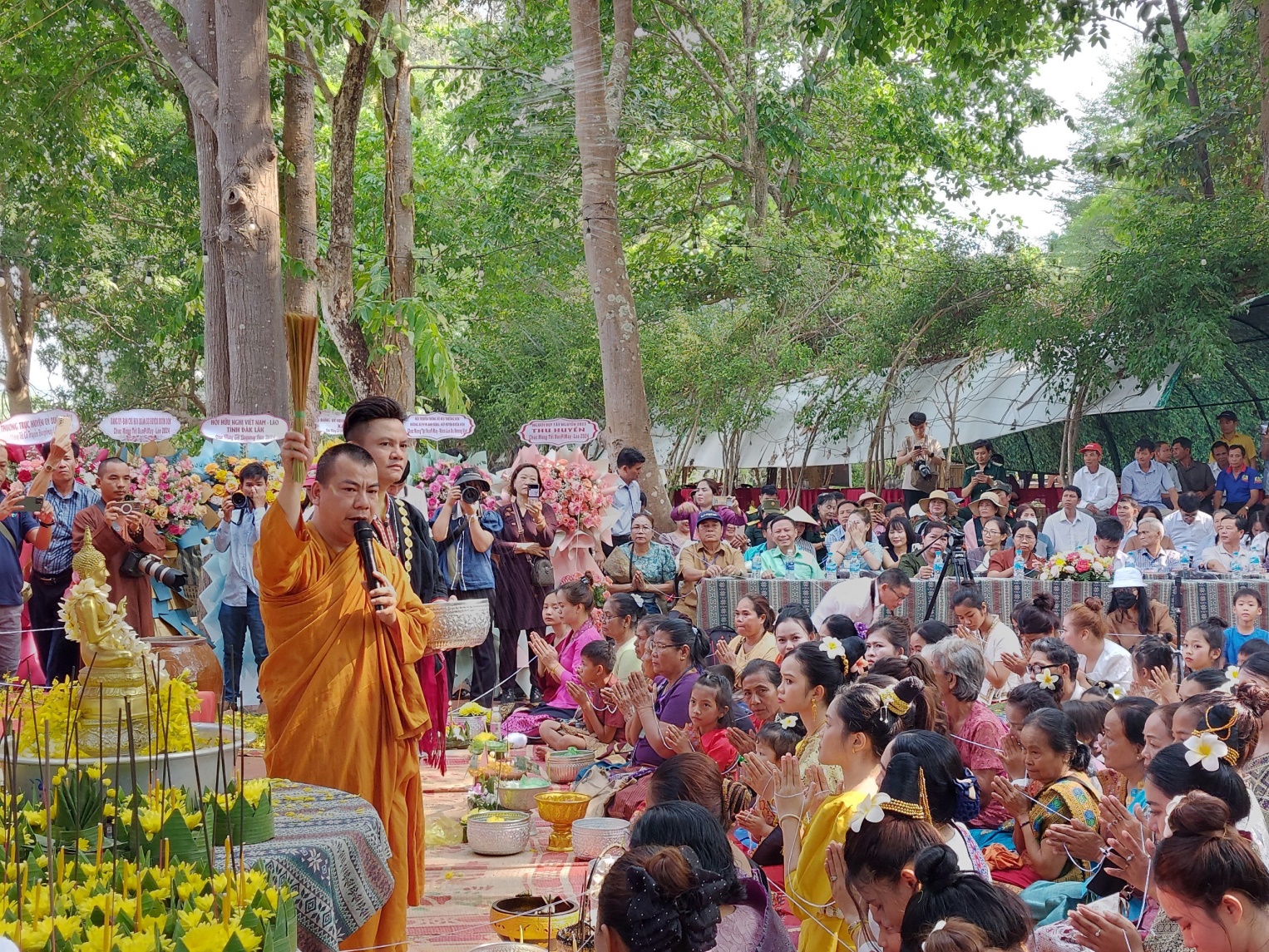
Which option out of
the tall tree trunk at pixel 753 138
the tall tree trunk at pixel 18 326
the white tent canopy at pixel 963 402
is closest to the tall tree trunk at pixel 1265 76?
the white tent canopy at pixel 963 402

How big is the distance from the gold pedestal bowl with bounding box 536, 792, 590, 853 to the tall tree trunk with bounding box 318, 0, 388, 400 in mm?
5984

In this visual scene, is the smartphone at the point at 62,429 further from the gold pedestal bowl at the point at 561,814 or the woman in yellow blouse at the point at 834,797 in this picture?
the woman in yellow blouse at the point at 834,797

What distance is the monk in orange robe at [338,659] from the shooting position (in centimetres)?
364

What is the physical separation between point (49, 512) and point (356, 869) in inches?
231

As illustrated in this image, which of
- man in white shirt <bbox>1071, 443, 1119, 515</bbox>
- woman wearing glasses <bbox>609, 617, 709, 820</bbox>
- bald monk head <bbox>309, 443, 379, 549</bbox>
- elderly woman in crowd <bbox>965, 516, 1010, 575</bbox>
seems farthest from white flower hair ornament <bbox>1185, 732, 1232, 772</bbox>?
man in white shirt <bbox>1071, 443, 1119, 515</bbox>

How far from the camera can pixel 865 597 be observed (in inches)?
349

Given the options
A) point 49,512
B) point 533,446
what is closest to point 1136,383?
point 533,446

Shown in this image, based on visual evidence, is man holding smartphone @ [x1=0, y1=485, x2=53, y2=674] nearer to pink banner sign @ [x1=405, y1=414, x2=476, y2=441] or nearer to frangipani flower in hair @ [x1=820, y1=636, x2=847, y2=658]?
pink banner sign @ [x1=405, y1=414, x2=476, y2=441]

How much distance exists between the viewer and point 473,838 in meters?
5.62

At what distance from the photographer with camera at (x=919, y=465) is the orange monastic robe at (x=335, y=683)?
30.0 ft

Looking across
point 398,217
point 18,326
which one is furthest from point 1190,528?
point 18,326

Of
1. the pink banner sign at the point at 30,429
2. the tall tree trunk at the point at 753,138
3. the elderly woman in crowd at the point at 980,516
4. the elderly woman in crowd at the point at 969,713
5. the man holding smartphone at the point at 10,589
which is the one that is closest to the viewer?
the elderly woman in crowd at the point at 969,713

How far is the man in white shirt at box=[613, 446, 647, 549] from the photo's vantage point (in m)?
10.9

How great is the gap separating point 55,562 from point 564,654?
3.29 metres
